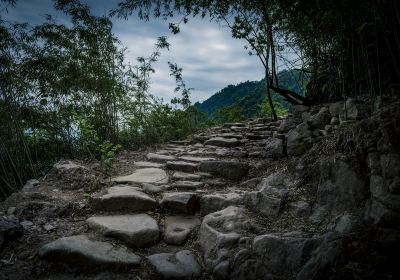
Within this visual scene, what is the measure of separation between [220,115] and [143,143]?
3.48 m

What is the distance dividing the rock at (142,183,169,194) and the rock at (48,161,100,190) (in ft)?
1.85

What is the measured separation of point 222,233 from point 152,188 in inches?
46.0

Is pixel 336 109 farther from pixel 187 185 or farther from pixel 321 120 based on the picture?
pixel 187 185

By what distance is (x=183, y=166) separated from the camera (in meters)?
3.93

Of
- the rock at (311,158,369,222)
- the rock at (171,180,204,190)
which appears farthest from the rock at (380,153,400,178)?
the rock at (171,180,204,190)

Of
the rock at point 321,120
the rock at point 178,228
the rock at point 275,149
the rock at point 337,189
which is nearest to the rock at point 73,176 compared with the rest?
the rock at point 178,228

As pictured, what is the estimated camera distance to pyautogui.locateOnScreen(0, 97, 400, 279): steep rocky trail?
1923mm

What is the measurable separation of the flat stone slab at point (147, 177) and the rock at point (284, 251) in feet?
5.53

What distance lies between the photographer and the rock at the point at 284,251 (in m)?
1.87

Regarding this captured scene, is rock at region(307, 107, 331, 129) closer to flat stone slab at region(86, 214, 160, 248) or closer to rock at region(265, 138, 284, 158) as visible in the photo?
rock at region(265, 138, 284, 158)

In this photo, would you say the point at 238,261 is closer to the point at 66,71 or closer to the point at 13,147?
the point at 66,71

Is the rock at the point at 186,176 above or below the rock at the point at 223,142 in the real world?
below

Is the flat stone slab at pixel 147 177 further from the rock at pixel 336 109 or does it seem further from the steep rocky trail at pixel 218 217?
the rock at pixel 336 109

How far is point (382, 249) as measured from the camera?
65.3 inches
